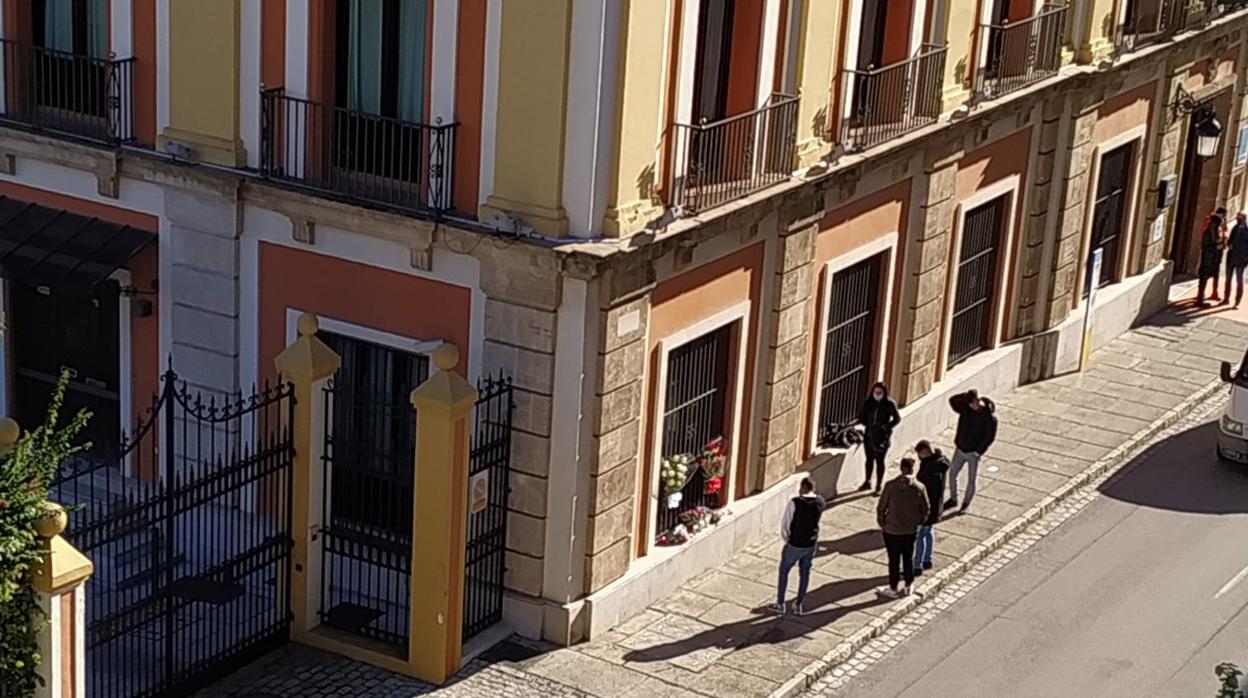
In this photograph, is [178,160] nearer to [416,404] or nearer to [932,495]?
[416,404]

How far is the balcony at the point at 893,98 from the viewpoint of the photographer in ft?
72.0

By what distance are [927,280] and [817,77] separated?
4.59 meters

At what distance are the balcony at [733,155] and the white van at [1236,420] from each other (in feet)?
25.0

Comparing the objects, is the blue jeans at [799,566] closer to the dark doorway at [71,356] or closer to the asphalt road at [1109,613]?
the asphalt road at [1109,613]

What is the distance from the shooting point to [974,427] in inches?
906

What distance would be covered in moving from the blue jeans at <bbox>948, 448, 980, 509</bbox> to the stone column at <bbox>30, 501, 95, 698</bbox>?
11.3 metres

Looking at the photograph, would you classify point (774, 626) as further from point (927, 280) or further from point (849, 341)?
point (927, 280)

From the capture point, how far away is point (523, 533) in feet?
62.7

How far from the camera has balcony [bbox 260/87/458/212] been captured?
62.2 ft

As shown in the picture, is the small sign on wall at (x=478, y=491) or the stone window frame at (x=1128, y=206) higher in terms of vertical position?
the stone window frame at (x=1128, y=206)

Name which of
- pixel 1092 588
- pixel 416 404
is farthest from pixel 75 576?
pixel 1092 588

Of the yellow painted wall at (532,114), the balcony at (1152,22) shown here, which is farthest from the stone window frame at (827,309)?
the balcony at (1152,22)

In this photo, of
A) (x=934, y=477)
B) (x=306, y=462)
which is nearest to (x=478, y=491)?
(x=306, y=462)

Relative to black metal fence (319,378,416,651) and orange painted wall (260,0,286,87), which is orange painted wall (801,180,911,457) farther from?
orange painted wall (260,0,286,87)
